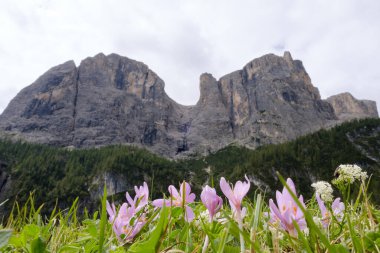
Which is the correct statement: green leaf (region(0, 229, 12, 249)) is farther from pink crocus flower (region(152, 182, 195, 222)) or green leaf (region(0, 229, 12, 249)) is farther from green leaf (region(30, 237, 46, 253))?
pink crocus flower (region(152, 182, 195, 222))

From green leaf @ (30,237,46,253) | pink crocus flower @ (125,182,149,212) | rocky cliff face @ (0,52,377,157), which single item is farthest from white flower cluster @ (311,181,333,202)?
rocky cliff face @ (0,52,377,157)

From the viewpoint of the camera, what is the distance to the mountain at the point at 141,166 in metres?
112

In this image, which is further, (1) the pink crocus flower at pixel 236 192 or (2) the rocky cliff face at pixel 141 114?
(2) the rocky cliff face at pixel 141 114

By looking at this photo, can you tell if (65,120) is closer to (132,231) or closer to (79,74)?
(79,74)

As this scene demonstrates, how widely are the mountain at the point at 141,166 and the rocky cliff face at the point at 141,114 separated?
34996 mm

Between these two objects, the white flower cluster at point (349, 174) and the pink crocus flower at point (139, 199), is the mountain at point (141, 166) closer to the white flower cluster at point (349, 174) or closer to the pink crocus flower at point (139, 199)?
the white flower cluster at point (349, 174)

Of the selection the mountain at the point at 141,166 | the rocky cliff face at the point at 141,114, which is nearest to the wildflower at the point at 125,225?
the mountain at the point at 141,166

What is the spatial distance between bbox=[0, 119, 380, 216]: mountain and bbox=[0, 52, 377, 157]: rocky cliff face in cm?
3500

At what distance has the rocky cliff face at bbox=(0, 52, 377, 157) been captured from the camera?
569 ft

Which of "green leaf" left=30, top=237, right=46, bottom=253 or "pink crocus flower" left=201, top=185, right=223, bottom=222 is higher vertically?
"pink crocus flower" left=201, top=185, right=223, bottom=222

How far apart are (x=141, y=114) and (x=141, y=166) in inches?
2631

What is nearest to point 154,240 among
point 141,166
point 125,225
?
point 125,225

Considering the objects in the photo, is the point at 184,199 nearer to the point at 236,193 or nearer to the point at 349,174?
the point at 236,193

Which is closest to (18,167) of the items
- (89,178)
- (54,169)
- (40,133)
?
(54,169)
